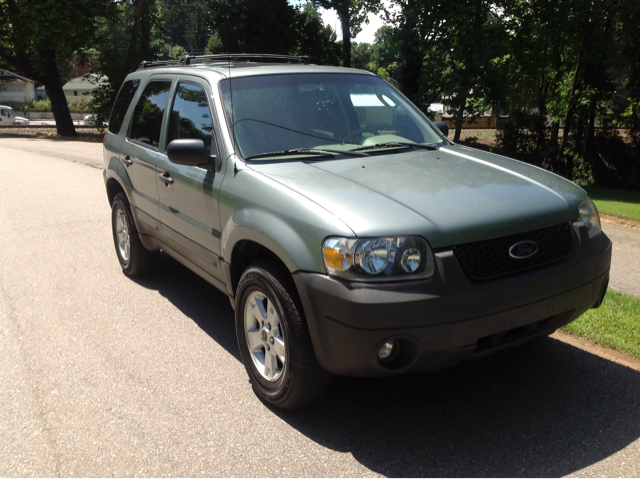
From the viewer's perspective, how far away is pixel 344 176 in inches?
148

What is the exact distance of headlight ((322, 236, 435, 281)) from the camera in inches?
122

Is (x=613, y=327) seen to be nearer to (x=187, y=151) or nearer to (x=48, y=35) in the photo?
(x=187, y=151)

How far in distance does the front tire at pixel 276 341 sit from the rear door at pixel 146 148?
1.88 meters

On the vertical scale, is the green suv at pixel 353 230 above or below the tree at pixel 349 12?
below

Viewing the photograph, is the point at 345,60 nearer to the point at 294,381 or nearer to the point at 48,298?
the point at 48,298

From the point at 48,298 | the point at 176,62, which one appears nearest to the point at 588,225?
the point at 176,62

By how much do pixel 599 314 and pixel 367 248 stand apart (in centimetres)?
289

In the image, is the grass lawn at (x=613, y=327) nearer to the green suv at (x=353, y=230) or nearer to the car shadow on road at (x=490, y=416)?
the car shadow on road at (x=490, y=416)

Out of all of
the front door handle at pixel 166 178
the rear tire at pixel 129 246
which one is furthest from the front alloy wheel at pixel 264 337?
the rear tire at pixel 129 246

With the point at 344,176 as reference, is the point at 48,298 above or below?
Result: below

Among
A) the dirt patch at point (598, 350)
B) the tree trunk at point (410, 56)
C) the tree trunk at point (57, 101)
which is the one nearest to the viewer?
the dirt patch at point (598, 350)

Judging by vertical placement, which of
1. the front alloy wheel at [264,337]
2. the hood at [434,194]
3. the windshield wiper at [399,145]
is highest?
the windshield wiper at [399,145]

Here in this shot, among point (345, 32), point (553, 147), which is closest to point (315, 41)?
point (345, 32)

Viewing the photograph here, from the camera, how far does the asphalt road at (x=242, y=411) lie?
10.6 ft
